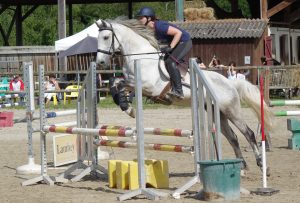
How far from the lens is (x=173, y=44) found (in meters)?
9.79

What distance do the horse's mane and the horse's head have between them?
0.88 feet

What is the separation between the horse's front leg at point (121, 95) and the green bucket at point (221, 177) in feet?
7.42

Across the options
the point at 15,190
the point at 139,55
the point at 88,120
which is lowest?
the point at 15,190

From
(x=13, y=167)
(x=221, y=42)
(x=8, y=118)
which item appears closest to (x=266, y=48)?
(x=221, y=42)

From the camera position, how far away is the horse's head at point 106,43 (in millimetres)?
9797

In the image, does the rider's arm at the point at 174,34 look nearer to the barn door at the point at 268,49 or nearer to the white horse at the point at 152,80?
the white horse at the point at 152,80

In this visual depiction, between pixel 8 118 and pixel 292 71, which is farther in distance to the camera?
pixel 292 71

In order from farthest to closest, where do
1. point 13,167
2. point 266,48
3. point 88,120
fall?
1. point 266,48
2. point 13,167
3. point 88,120

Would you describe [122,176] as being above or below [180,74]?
below

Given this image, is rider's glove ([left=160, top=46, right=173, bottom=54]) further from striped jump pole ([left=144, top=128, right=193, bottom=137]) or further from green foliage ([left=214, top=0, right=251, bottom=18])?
green foliage ([left=214, top=0, right=251, bottom=18])

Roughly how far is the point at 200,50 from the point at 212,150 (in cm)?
1974

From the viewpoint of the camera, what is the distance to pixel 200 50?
27328 millimetres

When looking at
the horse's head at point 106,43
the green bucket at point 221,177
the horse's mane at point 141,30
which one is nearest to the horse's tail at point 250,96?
the horse's mane at point 141,30

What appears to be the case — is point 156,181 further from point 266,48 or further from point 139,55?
point 266,48
